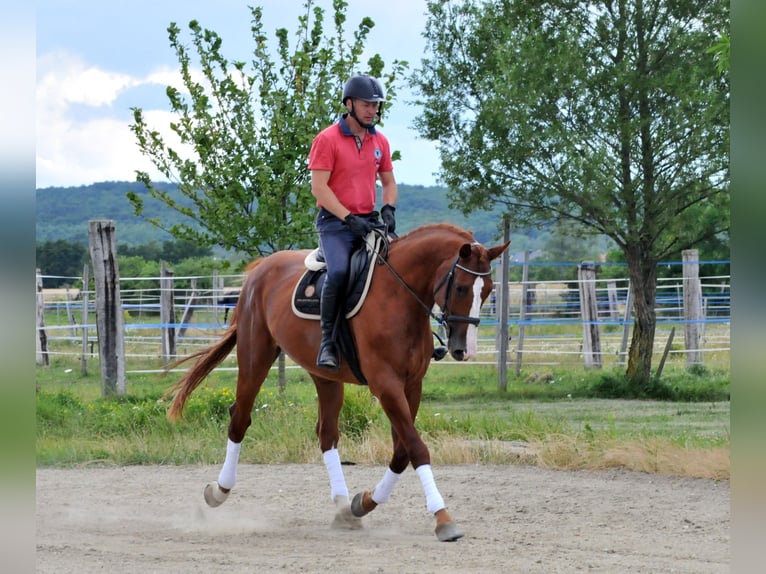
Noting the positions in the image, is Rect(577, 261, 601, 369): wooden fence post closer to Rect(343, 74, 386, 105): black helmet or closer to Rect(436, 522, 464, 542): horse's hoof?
Rect(343, 74, 386, 105): black helmet

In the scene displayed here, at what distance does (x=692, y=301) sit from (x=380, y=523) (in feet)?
42.6

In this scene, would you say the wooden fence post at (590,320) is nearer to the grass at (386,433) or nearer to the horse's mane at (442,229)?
the grass at (386,433)

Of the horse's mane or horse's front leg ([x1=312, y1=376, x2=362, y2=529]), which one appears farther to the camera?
horse's front leg ([x1=312, y1=376, x2=362, y2=529])

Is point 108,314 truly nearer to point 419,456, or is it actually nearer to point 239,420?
point 239,420

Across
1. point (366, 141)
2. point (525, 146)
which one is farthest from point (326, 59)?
point (366, 141)

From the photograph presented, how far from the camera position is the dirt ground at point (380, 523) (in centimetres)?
598

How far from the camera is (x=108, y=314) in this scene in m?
13.3

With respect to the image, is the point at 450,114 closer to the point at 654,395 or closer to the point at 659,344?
the point at 654,395

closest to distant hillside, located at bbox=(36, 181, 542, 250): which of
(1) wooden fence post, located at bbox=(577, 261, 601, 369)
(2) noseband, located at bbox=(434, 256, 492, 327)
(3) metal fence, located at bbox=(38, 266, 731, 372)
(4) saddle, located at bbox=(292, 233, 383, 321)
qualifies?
(3) metal fence, located at bbox=(38, 266, 731, 372)

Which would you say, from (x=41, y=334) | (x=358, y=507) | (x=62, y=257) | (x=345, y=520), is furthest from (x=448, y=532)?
(x=62, y=257)

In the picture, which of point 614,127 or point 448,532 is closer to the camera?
point 448,532

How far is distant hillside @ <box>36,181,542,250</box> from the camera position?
84938 millimetres

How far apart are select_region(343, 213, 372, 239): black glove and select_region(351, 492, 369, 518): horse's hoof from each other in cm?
192

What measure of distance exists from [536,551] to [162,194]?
29.8 feet
